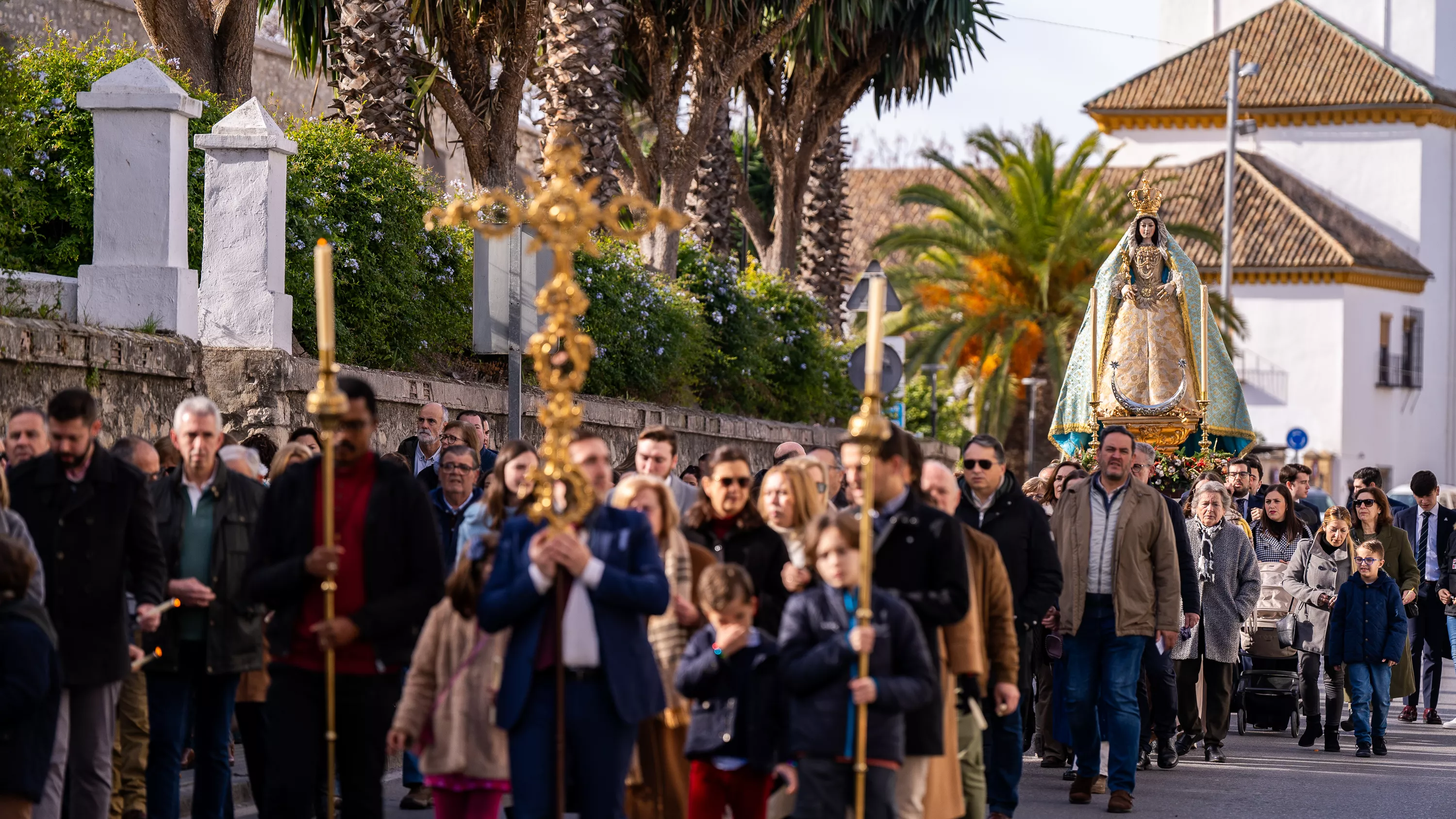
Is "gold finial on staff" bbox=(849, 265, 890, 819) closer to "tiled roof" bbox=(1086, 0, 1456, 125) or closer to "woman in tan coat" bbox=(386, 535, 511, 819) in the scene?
"woman in tan coat" bbox=(386, 535, 511, 819)

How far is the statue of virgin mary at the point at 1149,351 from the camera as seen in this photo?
17906 mm

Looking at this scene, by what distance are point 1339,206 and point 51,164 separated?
5186 cm

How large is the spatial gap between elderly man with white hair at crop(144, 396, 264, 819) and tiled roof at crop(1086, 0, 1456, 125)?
54.9 m

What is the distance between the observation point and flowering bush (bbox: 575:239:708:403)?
68.1 ft

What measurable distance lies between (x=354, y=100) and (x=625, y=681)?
14939mm

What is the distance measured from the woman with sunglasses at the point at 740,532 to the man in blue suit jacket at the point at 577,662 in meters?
1.34

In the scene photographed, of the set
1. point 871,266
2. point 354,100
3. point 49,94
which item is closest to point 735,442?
point 871,266

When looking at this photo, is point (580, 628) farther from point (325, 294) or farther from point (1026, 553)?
point (1026, 553)

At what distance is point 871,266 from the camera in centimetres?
2366

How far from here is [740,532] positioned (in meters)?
8.23

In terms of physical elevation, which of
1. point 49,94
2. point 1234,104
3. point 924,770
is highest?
point 1234,104

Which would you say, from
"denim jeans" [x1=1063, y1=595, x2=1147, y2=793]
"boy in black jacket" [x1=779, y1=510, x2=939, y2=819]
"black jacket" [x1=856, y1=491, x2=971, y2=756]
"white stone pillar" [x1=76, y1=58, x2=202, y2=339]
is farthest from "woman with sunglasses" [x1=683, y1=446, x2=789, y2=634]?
"white stone pillar" [x1=76, y1=58, x2=202, y2=339]

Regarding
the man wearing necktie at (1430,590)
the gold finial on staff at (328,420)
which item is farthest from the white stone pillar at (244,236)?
the man wearing necktie at (1430,590)

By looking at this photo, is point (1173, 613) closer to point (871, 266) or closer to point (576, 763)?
point (576, 763)
